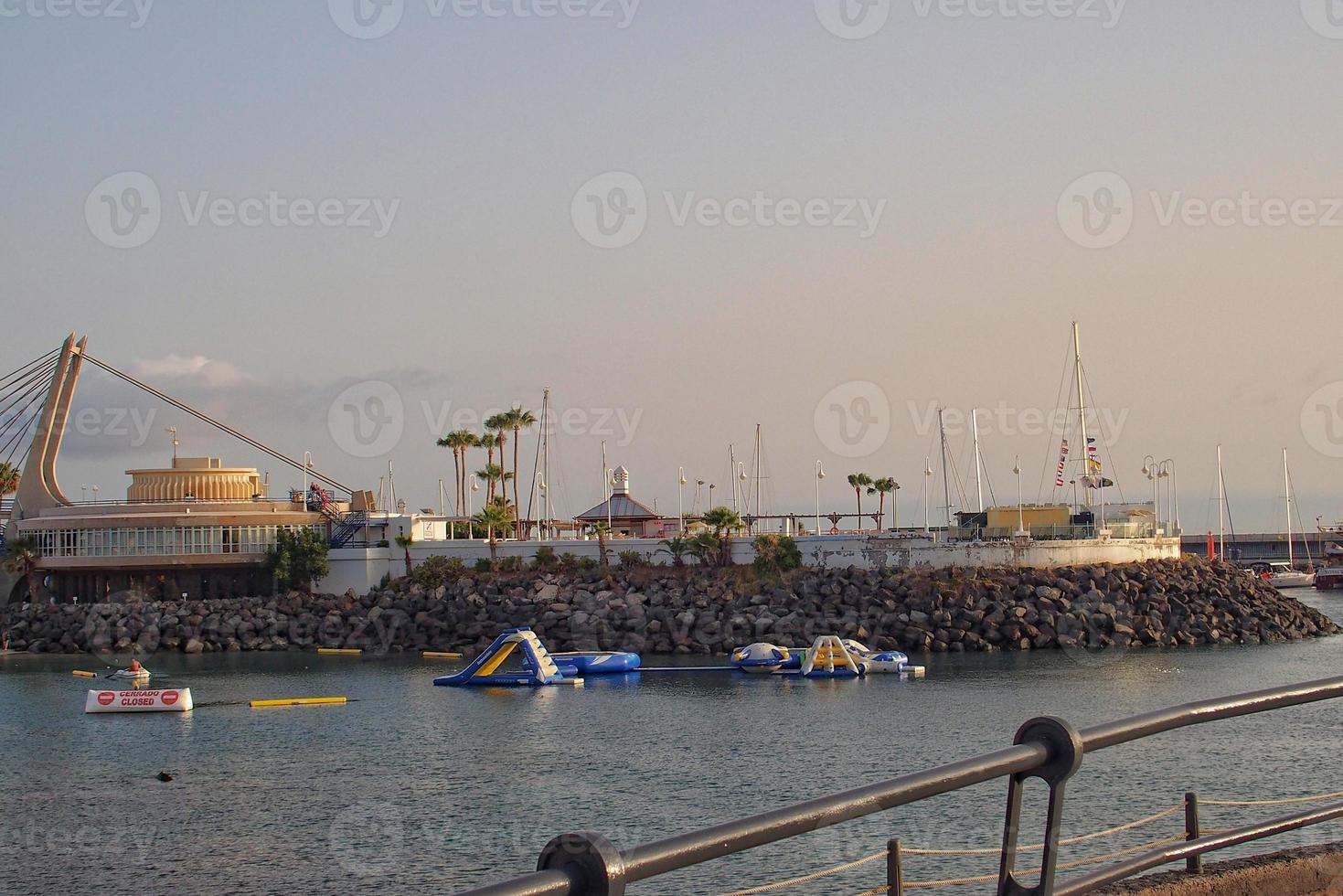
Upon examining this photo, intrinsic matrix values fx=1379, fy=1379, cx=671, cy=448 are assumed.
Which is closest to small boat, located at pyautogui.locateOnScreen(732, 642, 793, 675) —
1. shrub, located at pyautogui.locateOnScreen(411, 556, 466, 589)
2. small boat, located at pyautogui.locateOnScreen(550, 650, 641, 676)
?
small boat, located at pyautogui.locateOnScreen(550, 650, 641, 676)

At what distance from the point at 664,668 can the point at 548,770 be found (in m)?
27.4

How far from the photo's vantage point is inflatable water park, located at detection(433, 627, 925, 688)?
207ft

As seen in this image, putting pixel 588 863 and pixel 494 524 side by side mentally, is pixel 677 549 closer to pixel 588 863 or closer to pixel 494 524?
pixel 494 524

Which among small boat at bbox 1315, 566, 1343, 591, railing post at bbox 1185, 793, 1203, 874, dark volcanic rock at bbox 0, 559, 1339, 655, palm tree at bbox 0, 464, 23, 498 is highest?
palm tree at bbox 0, 464, 23, 498

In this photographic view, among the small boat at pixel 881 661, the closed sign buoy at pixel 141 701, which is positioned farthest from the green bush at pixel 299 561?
the small boat at pixel 881 661

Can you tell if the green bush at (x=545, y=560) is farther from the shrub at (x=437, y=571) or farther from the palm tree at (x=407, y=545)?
the palm tree at (x=407, y=545)

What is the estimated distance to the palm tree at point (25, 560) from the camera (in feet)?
308

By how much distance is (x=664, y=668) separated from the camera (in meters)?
66.9

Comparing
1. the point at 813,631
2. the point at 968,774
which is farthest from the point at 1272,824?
the point at 813,631

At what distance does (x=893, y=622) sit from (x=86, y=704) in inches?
1557

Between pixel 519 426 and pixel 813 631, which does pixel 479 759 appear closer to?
pixel 813 631

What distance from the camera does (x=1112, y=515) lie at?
89.1 metres

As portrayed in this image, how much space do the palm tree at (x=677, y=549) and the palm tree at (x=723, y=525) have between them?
6.72ft

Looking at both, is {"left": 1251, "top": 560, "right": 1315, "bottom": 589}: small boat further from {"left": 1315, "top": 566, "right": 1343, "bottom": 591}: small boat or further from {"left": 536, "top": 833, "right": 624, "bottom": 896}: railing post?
{"left": 536, "top": 833, "right": 624, "bottom": 896}: railing post
